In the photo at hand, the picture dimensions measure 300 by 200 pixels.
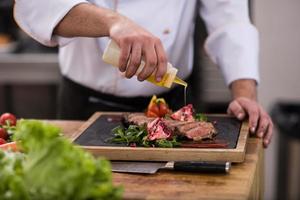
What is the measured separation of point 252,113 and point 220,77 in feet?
5.06

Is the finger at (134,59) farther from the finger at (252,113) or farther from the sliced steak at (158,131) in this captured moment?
the finger at (252,113)

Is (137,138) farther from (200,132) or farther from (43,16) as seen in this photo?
(43,16)

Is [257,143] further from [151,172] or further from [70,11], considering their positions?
[70,11]

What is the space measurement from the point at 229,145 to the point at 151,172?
0.23 meters

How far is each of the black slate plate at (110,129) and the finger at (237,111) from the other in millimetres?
17

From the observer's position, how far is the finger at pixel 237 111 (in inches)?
75.9

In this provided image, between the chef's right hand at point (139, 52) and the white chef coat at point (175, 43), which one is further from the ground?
the chef's right hand at point (139, 52)

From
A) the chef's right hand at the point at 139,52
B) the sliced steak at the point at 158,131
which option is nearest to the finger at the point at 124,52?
the chef's right hand at the point at 139,52

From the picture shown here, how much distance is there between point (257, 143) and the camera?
1781 millimetres

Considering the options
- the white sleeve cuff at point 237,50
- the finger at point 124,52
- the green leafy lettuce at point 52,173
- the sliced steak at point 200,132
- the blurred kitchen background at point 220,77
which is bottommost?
the blurred kitchen background at point 220,77

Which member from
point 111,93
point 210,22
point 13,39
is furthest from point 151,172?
point 13,39

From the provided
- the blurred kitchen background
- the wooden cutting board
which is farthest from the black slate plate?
the blurred kitchen background

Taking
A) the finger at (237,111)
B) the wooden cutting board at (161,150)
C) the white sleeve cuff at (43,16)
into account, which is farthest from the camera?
the finger at (237,111)

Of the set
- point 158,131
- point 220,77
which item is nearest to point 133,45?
point 158,131
